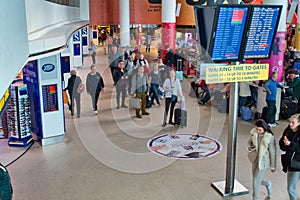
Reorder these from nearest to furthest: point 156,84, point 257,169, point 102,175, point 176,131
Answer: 1. point 257,169
2. point 102,175
3. point 176,131
4. point 156,84

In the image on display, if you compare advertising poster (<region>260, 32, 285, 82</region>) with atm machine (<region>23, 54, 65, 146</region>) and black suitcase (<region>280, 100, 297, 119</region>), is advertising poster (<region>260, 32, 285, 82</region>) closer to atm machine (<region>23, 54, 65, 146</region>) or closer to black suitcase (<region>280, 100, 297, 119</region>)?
black suitcase (<region>280, 100, 297, 119</region>)

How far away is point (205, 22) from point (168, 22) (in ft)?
37.8

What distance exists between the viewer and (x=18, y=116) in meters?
8.77

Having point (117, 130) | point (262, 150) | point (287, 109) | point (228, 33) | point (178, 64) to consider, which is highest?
point (228, 33)

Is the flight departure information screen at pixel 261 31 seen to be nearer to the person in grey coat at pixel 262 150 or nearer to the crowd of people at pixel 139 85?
the person in grey coat at pixel 262 150

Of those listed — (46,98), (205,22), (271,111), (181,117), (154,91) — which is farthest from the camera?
(154,91)

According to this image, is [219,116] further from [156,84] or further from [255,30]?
[255,30]

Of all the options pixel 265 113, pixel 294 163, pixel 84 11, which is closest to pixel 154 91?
pixel 265 113

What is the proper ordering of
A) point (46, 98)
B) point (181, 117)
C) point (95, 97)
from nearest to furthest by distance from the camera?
point (46, 98) < point (181, 117) < point (95, 97)

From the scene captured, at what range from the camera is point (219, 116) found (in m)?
11.4

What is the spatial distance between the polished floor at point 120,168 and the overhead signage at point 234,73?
2.07 meters

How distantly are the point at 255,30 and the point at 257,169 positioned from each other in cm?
222

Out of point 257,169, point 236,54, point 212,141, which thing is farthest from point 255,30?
point 212,141

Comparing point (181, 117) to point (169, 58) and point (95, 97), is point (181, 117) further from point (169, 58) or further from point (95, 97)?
point (169, 58)
